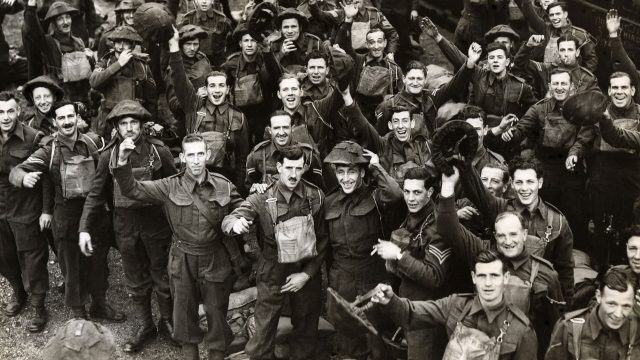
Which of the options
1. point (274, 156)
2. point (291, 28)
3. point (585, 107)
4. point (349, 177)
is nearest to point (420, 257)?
point (349, 177)

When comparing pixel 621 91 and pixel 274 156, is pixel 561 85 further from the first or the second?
pixel 274 156

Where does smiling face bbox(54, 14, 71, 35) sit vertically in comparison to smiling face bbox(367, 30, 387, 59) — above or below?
below

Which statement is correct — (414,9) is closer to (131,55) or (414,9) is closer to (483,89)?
(483,89)

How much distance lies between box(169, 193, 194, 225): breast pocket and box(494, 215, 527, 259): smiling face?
109 inches

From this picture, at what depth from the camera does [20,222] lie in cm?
858

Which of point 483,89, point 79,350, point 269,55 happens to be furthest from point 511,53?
point 79,350

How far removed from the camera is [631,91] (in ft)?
27.5

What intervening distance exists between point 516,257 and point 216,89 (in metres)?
3.97

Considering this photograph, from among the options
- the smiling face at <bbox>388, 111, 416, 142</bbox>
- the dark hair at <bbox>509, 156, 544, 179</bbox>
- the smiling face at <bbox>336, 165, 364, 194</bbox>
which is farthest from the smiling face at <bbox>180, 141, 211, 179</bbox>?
the dark hair at <bbox>509, 156, 544, 179</bbox>

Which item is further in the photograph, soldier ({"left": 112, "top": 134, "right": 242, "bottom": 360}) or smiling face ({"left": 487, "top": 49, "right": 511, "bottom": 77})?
smiling face ({"left": 487, "top": 49, "right": 511, "bottom": 77})

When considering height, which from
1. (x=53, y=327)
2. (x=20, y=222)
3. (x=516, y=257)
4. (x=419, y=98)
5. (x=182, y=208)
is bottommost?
(x=53, y=327)

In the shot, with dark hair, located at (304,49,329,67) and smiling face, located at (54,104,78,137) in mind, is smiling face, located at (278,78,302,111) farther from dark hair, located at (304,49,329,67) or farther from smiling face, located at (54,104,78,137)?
smiling face, located at (54,104,78,137)

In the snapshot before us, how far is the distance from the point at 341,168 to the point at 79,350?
367cm

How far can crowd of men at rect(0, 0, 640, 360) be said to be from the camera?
6.35 meters
